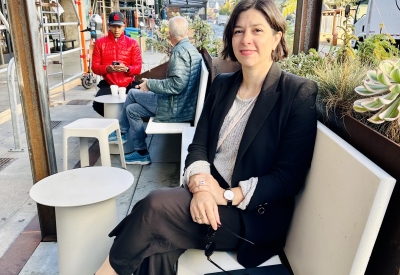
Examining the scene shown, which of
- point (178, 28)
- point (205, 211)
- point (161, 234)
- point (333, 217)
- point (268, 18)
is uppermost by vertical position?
point (268, 18)

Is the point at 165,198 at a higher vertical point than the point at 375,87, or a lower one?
lower

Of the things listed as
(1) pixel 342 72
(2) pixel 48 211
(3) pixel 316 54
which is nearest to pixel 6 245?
(2) pixel 48 211

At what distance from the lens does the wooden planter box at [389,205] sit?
1.08m

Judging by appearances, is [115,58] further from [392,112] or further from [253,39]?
[392,112]

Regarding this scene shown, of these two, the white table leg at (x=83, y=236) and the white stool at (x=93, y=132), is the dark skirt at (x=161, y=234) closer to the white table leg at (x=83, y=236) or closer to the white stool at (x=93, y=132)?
the white table leg at (x=83, y=236)

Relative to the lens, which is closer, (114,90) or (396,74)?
(396,74)

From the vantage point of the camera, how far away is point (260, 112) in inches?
66.2

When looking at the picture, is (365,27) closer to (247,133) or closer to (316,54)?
(316,54)

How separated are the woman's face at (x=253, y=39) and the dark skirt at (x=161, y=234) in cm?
74

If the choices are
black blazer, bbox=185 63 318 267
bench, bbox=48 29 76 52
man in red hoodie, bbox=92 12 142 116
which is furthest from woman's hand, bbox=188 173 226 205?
bench, bbox=48 29 76 52

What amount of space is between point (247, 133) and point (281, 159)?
7.9 inches

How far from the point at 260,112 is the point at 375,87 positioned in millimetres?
530

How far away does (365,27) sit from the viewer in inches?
436

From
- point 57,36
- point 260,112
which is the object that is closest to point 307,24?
point 260,112
